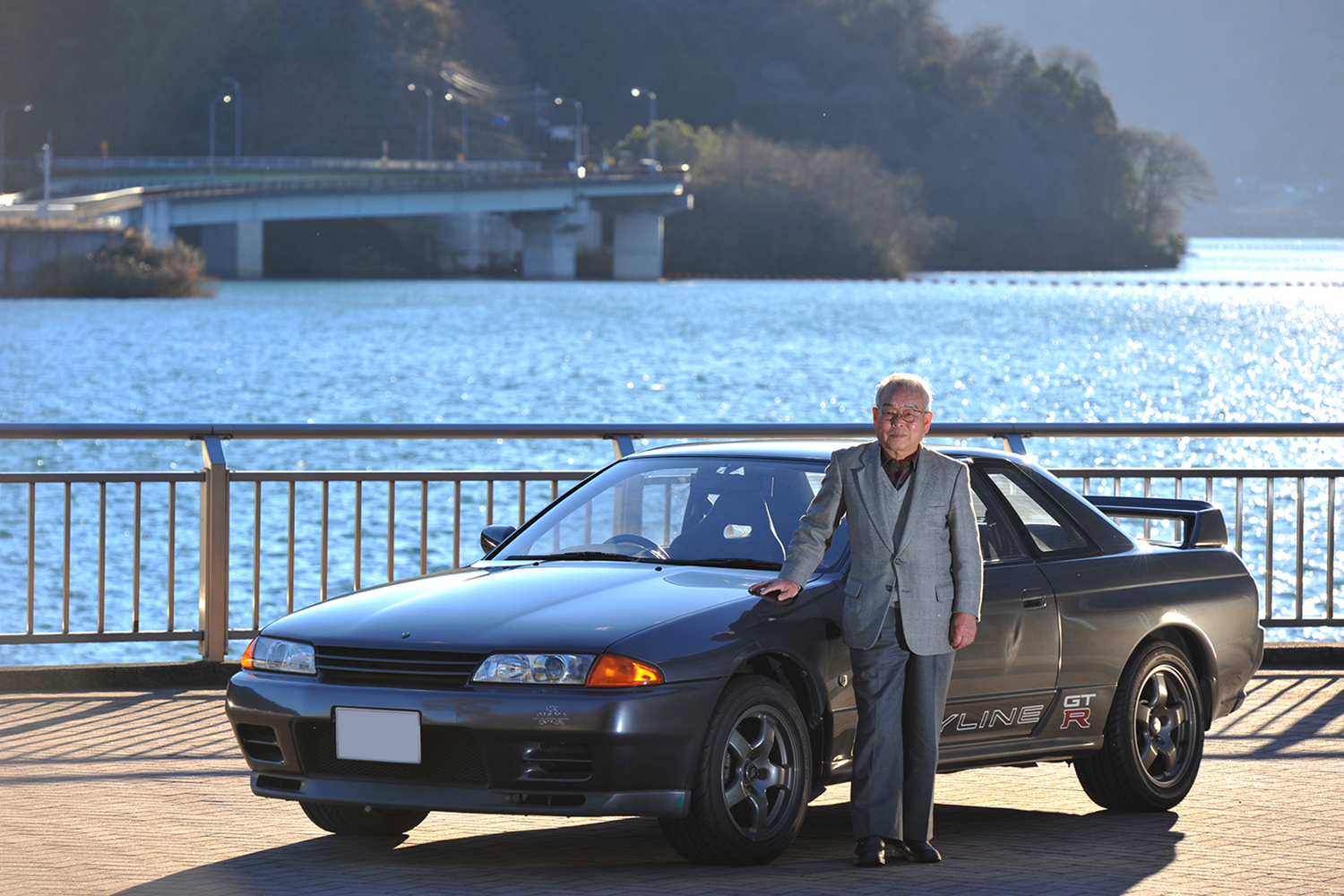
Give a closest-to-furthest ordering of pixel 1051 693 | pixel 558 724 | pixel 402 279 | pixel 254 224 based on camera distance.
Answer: pixel 558 724 → pixel 1051 693 → pixel 254 224 → pixel 402 279

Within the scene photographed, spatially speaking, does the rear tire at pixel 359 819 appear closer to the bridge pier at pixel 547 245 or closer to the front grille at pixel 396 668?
the front grille at pixel 396 668

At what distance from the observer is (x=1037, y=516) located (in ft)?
24.8

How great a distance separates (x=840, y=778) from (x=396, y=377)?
6227cm

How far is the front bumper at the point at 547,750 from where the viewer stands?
607 cm

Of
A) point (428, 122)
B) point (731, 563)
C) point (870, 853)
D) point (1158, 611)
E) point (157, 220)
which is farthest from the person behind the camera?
point (428, 122)

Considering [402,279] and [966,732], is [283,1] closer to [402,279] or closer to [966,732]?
[402,279]

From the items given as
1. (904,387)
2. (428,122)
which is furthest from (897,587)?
(428,122)

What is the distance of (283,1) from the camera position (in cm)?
18350

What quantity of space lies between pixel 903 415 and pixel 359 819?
95.6 inches

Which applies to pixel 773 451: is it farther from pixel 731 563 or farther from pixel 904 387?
pixel 904 387

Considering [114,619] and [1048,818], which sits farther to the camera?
[114,619]

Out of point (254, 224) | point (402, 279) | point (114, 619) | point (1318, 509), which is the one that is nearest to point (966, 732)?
point (114, 619)

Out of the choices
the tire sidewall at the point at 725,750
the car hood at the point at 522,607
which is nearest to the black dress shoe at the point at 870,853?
the tire sidewall at the point at 725,750

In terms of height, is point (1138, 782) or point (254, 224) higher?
point (254, 224)
